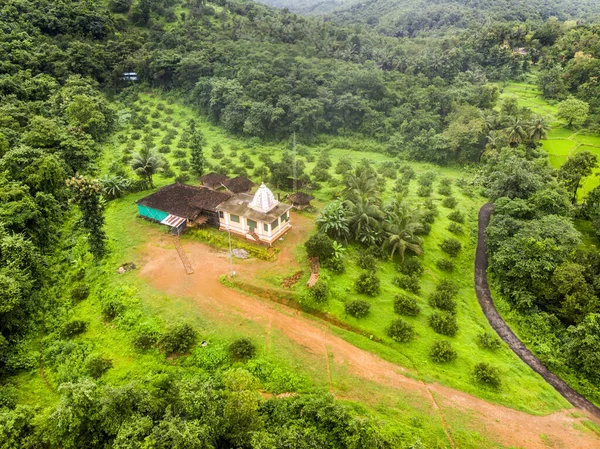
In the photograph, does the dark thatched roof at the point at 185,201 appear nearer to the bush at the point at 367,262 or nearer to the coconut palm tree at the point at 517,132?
the bush at the point at 367,262

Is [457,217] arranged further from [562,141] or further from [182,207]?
[182,207]

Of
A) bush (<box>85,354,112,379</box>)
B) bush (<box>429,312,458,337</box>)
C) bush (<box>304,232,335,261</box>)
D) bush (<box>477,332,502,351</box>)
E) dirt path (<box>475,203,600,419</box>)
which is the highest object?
bush (<box>304,232,335,261</box>)

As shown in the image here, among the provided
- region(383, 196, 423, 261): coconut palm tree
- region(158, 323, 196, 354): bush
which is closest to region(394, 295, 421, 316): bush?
region(383, 196, 423, 261): coconut palm tree

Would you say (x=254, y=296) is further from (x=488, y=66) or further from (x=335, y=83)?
(x=488, y=66)

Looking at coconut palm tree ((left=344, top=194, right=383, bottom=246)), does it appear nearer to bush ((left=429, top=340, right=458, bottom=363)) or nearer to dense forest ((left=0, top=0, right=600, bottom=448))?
dense forest ((left=0, top=0, right=600, bottom=448))

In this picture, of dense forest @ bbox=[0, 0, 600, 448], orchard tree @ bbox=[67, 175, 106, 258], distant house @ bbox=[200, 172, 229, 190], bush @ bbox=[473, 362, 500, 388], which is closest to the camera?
dense forest @ bbox=[0, 0, 600, 448]

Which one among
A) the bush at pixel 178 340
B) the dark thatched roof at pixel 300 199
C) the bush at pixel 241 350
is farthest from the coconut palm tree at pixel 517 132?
the bush at pixel 178 340
